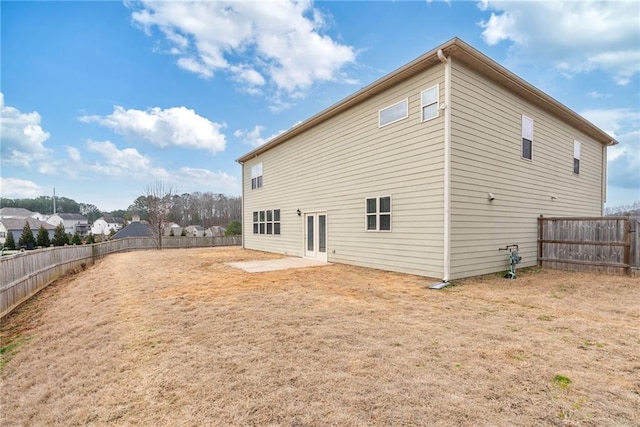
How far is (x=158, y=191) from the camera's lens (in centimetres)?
2536

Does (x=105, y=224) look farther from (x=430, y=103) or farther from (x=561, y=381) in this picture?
(x=561, y=381)

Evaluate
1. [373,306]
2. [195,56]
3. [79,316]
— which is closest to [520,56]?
[373,306]

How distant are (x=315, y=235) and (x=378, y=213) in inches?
138

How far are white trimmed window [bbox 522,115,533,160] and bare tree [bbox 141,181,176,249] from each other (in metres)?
22.0

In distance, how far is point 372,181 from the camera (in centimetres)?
894

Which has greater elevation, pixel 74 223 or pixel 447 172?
pixel 447 172

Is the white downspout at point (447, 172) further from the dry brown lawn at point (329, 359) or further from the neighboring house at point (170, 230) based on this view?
the neighboring house at point (170, 230)

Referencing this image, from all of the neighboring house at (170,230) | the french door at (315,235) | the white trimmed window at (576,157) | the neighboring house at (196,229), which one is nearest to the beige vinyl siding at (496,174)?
the white trimmed window at (576,157)

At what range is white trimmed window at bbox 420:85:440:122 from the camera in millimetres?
7094

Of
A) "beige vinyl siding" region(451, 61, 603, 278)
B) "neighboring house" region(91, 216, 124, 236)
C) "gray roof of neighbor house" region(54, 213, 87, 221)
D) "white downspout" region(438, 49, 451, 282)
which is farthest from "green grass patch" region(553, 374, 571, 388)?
"gray roof of neighbor house" region(54, 213, 87, 221)

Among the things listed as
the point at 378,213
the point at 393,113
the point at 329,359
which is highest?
the point at 393,113

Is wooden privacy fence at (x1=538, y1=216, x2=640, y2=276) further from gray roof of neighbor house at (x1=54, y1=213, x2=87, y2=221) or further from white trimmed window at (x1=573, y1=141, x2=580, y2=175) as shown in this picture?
gray roof of neighbor house at (x1=54, y1=213, x2=87, y2=221)

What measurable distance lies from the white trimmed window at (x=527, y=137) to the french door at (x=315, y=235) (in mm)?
6639

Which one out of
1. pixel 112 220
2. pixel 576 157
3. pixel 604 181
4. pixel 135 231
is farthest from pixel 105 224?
pixel 604 181
